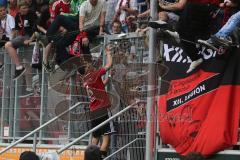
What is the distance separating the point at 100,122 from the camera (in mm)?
12477

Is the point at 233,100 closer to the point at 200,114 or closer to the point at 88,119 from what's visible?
the point at 200,114

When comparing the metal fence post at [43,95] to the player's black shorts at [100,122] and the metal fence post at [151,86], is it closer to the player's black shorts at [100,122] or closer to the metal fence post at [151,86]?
the player's black shorts at [100,122]

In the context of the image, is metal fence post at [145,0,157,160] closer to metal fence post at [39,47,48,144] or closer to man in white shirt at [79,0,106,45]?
man in white shirt at [79,0,106,45]

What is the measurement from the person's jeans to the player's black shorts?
2821 mm

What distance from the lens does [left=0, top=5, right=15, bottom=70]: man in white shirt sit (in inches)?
587

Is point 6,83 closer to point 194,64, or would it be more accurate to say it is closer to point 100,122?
point 100,122

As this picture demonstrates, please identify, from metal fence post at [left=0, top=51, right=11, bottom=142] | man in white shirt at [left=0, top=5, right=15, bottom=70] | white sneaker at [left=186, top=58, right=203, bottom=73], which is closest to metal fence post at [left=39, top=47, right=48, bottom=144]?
metal fence post at [left=0, top=51, right=11, bottom=142]

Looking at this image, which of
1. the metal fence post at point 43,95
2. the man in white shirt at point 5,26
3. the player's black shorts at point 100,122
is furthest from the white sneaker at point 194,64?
the man in white shirt at point 5,26

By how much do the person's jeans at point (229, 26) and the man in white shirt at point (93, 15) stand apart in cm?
335

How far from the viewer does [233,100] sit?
1056 centimetres

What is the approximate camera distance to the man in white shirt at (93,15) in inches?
517

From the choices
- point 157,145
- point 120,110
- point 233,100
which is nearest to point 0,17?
point 120,110

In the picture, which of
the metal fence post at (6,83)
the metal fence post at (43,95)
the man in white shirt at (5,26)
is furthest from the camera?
the man in white shirt at (5,26)

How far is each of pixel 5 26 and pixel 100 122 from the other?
3715 millimetres
